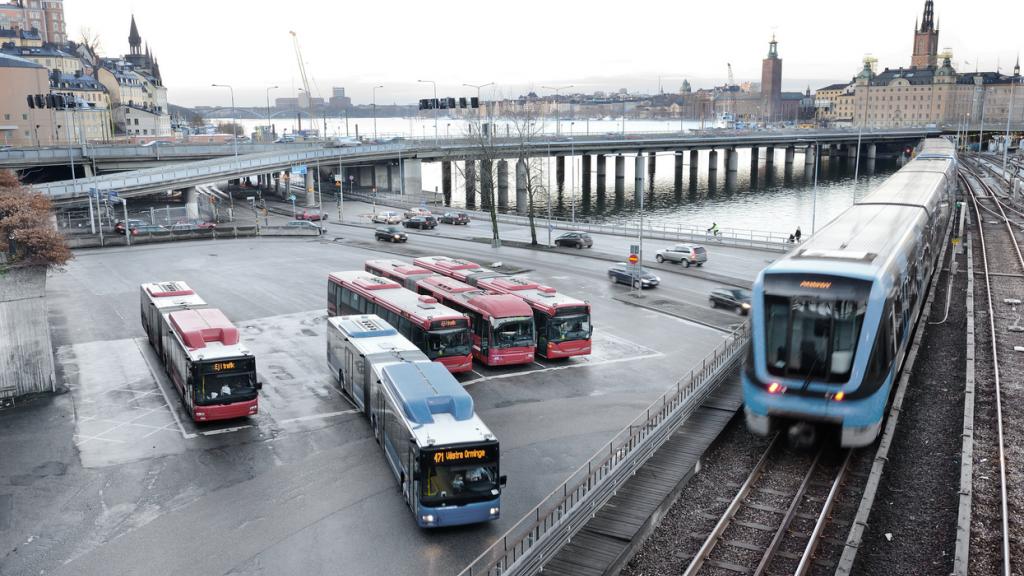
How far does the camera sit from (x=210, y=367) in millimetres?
22781

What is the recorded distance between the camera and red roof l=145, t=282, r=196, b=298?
30906 mm

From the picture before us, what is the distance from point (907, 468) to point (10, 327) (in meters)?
24.9

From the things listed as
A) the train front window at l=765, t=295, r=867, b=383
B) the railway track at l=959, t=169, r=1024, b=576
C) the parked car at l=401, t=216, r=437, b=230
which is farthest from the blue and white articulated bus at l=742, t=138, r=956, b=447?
the parked car at l=401, t=216, r=437, b=230

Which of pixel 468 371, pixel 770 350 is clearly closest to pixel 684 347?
pixel 468 371

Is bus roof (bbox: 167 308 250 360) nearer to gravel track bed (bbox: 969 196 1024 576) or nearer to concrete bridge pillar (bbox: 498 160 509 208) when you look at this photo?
gravel track bed (bbox: 969 196 1024 576)

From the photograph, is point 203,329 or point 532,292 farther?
point 532,292

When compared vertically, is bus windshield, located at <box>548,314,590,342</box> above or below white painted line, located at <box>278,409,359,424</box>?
above

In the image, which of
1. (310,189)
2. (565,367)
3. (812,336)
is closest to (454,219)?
(310,189)

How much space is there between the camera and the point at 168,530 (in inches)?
690

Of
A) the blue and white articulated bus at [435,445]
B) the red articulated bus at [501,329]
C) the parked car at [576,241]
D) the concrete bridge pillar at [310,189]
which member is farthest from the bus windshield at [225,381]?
the concrete bridge pillar at [310,189]

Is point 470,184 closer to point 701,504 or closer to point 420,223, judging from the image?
point 420,223

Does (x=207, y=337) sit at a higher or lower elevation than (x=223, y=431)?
higher

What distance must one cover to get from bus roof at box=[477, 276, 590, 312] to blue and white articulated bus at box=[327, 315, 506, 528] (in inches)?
366

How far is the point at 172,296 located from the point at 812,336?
22.9 meters
